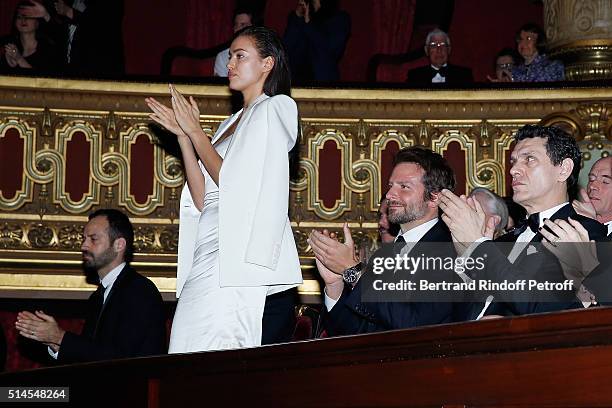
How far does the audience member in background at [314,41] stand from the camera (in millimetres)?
7613

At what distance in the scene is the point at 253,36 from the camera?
3.88 m

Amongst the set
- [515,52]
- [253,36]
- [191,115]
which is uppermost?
[515,52]

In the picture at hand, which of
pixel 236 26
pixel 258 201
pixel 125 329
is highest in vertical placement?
pixel 236 26

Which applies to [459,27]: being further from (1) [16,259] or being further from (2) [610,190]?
(2) [610,190]

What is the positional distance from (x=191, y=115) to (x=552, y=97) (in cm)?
331

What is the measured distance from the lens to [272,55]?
3883 mm

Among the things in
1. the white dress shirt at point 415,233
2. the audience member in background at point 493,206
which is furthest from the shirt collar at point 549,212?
the audience member in background at point 493,206

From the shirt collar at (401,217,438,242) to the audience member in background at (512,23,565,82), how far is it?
3.48 m

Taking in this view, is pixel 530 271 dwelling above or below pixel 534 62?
below

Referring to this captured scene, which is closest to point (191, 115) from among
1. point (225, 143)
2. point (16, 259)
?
point (225, 143)

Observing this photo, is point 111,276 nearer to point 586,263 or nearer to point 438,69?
point 586,263

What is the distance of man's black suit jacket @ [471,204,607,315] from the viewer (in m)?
3.10

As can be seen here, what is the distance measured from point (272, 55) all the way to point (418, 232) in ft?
2.55

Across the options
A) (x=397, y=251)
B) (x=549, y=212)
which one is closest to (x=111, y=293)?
(x=397, y=251)
